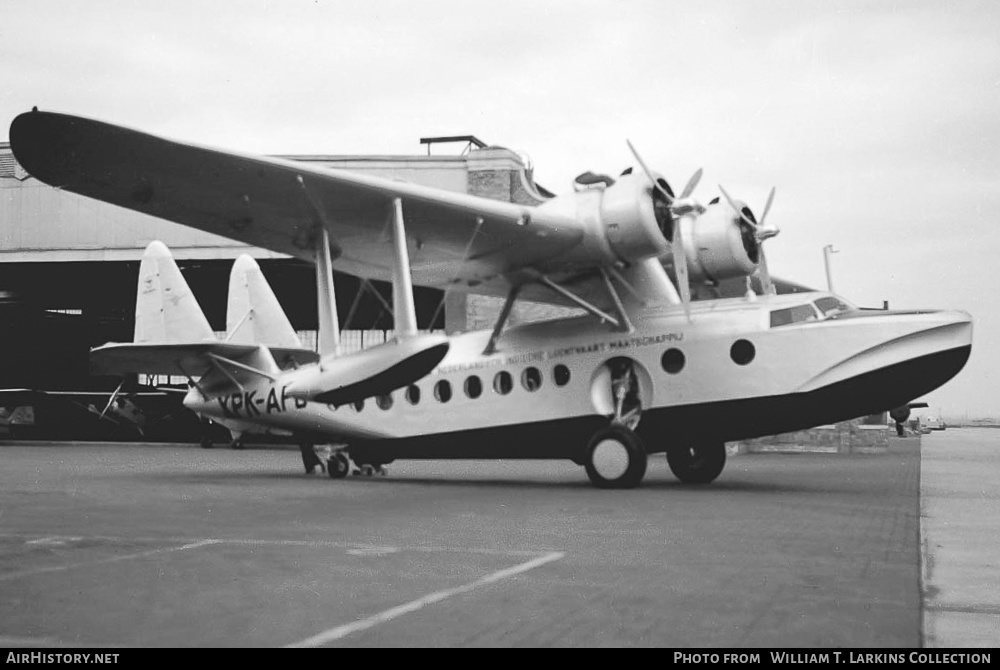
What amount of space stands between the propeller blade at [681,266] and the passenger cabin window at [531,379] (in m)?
2.73

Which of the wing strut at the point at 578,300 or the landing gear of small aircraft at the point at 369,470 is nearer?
the wing strut at the point at 578,300

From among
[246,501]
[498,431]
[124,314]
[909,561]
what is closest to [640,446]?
[498,431]

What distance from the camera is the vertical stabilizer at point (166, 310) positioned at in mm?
20484

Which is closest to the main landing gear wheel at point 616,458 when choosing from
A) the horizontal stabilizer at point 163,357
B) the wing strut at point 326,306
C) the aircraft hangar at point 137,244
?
the wing strut at point 326,306

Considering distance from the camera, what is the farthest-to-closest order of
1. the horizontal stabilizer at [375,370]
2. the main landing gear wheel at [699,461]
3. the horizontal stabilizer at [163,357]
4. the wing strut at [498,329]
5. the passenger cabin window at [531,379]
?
the horizontal stabilizer at [163,357] → the wing strut at [498,329] → the passenger cabin window at [531,379] → the main landing gear wheel at [699,461] → the horizontal stabilizer at [375,370]

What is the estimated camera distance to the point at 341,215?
14016mm

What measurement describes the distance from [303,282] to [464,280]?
21574mm

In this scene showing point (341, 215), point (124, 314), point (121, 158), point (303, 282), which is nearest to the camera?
point (121, 158)

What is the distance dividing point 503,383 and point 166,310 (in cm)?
822

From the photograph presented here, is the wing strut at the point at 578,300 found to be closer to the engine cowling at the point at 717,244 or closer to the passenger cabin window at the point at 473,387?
the engine cowling at the point at 717,244

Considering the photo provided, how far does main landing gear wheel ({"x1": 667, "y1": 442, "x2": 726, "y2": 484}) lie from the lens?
16109 mm

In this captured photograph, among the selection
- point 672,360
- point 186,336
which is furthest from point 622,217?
point 186,336

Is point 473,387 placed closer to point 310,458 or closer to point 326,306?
point 326,306
